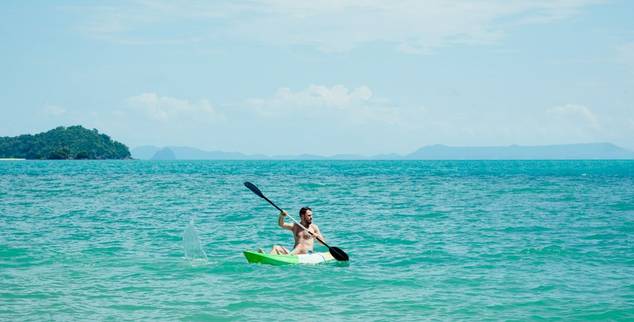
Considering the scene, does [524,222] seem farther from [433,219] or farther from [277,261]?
[277,261]


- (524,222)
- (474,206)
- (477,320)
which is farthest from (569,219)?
(477,320)

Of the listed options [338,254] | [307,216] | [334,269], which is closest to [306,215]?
[307,216]

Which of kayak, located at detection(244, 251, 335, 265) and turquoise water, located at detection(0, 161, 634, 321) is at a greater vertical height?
kayak, located at detection(244, 251, 335, 265)

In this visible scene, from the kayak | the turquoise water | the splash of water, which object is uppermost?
the kayak

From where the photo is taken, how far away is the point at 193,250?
2069 cm

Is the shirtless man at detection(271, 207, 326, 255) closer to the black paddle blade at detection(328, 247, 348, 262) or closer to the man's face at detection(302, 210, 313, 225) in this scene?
the man's face at detection(302, 210, 313, 225)

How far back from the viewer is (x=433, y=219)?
31891 millimetres

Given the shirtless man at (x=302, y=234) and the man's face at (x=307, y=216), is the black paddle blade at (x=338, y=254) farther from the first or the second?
the man's face at (x=307, y=216)

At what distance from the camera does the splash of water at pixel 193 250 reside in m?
18.9

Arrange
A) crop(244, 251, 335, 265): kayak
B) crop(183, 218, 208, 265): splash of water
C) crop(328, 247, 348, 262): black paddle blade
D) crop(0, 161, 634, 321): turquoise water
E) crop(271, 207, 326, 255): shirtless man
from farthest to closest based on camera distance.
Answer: crop(183, 218, 208, 265): splash of water, crop(271, 207, 326, 255): shirtless man, crop(328, 247, 348, 262): black paddle blade, crop(244, 251, 335, 265): kayak, crop(0, 161, 634, 321): turquoise water

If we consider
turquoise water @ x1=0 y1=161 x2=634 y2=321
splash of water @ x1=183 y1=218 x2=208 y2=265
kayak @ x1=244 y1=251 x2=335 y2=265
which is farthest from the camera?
splash of water @ x1=183 y1=218 x2=208 y2=265

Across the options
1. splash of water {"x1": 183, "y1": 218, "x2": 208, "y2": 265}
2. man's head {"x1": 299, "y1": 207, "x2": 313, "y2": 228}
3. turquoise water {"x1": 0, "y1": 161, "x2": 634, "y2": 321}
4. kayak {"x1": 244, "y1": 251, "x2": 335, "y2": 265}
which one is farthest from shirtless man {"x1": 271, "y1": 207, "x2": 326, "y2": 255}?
splash of water {"x1": 183, "y1": 218, "x2": 208, "y2": 265}

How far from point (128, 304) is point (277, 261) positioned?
4.81 meters

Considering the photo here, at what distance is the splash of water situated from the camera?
18938 mm
